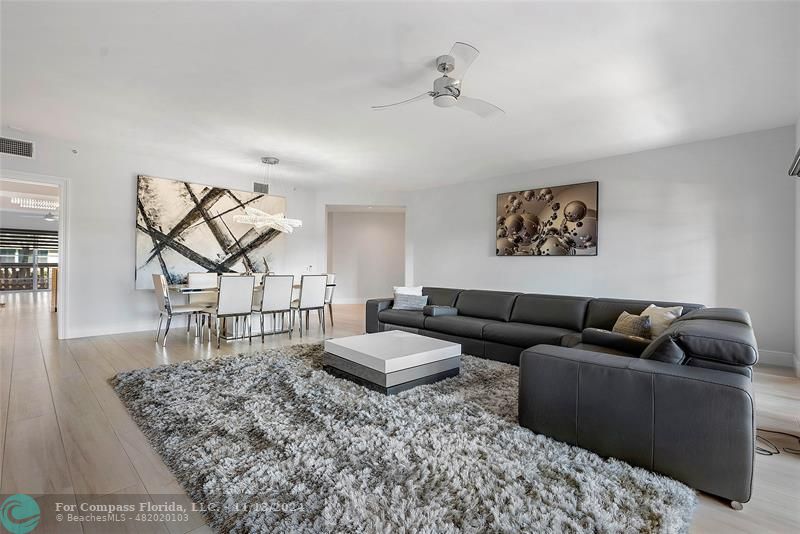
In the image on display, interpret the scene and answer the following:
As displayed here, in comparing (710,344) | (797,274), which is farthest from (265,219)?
(797,274)

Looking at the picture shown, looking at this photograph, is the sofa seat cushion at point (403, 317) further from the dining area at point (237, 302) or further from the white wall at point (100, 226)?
the white wall at point (100, 226)

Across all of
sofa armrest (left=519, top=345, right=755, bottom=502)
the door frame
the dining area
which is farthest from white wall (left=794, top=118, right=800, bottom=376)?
the door frame

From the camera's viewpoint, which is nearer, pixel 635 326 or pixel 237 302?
pixel 635 326

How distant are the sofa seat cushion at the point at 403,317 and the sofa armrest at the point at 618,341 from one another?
81.7 inches

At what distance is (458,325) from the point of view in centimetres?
417

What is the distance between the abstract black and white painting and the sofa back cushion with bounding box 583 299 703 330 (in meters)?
5.36

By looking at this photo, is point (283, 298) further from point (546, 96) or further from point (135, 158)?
point (546, 96)

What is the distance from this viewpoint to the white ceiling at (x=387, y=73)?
2.25m

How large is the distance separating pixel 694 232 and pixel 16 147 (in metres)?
8.21

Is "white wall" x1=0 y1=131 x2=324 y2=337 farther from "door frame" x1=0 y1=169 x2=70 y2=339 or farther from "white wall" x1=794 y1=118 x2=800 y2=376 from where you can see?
"white wall" x1=794 y1=118 x2=800 y2=376

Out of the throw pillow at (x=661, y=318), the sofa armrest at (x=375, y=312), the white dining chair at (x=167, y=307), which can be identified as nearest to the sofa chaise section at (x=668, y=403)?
the throw pillow at (x=661, y=318)

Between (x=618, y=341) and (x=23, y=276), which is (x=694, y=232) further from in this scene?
(x=23, y=276)

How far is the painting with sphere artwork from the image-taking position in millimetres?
5195

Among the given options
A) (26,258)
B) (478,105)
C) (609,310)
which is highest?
(478,105)
